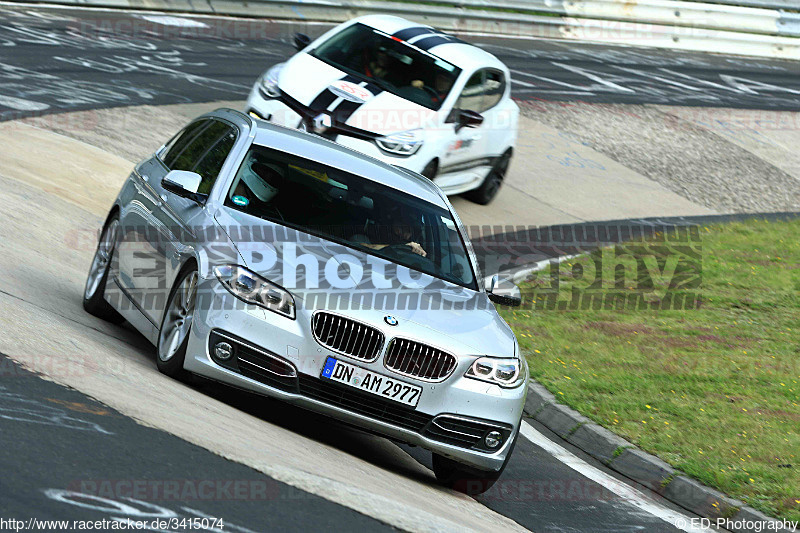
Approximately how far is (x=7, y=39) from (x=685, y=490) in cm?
1492

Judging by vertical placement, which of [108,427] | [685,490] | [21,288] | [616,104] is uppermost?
[108,427]

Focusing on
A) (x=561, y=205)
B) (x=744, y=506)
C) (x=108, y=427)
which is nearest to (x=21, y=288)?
(x=108, y=427)

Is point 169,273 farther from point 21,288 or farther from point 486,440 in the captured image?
point 486,440

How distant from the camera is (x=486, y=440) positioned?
7.18m

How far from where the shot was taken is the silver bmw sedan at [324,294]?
6.84 m

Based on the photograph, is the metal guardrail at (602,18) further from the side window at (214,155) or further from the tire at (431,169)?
the side window at (214,155)

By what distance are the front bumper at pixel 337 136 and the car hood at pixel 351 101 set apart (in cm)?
18

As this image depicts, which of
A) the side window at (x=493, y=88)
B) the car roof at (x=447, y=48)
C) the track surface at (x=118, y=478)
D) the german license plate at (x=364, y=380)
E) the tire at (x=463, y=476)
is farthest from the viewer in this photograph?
the side window at (x=493, y=88)

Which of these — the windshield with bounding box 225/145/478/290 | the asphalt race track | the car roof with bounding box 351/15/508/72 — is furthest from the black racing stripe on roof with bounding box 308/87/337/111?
the windshield with bounding box 225/145/478/290

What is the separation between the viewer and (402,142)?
13.6m

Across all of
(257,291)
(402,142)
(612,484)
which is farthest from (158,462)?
(402,142)

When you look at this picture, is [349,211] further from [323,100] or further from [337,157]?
[323,100]

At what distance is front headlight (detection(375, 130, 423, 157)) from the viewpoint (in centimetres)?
1345

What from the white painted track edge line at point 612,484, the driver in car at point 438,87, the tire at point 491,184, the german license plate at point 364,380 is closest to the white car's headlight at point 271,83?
Answer: the driver in car at point 438,87
